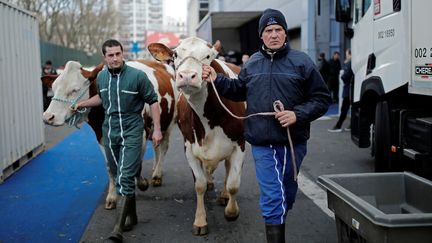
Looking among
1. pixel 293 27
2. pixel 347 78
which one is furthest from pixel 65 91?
pixel 293 27

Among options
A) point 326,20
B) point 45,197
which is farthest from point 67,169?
point 326,20

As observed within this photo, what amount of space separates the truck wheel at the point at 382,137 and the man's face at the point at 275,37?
259 cm

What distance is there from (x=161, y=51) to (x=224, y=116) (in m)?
0.86

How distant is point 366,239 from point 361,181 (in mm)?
1004

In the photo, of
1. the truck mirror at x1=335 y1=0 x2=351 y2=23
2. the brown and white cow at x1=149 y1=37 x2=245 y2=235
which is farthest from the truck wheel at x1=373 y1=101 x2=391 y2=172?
the truck mirror at x1=335 y1=0 x2=351 y2=23

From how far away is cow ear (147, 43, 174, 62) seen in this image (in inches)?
181

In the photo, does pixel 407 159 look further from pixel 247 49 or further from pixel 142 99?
pixel 247 49

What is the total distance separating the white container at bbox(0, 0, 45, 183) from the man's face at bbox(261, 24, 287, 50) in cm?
487

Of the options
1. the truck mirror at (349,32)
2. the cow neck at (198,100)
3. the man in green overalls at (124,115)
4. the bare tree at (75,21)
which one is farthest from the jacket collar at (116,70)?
the bare tree at (75,21)

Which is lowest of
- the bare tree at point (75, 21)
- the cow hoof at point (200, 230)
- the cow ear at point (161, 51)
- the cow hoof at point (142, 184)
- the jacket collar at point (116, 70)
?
the cow hoof at point (200, 230)

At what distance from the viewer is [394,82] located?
19.0ft

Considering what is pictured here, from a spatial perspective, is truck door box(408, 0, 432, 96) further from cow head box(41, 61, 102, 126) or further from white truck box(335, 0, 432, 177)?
cow head box(41, 61, 102, 126)

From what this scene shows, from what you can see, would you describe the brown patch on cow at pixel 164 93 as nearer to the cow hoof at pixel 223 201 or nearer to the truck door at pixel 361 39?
the cow hoof at pixel 223 201

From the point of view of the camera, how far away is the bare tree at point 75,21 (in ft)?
140
